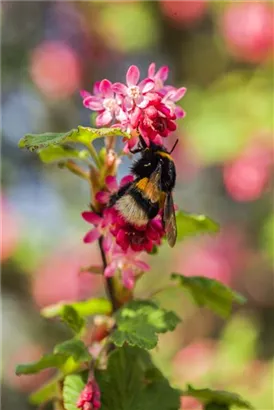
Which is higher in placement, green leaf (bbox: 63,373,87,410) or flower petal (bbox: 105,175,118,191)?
flower petal (bbox: 105,175,118,191)

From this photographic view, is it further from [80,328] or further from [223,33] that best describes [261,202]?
[80,328]

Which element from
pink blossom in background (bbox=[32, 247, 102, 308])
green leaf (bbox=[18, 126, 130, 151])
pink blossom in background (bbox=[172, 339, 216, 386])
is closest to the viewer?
green leaf (bbox=[18, 126, 130, 151])

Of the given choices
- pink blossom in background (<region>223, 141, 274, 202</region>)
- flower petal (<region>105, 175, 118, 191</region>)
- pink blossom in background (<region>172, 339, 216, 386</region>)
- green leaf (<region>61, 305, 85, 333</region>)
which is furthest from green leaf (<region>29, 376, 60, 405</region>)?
pink blossom in background (<region>223, 141, 274, 202</region>)

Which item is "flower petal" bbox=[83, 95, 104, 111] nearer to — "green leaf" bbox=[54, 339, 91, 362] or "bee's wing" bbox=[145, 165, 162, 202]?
"bee's wing" bbox=[145, 165, 162, 202]

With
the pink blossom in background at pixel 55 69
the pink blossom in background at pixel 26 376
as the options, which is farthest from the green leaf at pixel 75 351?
the pink blossom in background at pixel 55 69

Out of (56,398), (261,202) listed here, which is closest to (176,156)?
(261,202)

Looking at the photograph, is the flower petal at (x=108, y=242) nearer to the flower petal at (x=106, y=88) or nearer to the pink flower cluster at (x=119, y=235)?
the pink flower cluster at (x=119, y=235)
